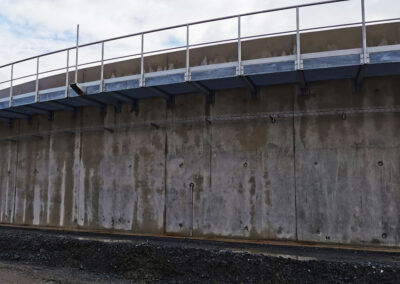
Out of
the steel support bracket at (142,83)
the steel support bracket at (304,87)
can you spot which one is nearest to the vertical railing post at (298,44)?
the steel support bracket at (304,87)

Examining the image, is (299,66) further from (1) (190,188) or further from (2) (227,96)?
(1) (190,188)

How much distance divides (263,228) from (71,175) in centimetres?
648

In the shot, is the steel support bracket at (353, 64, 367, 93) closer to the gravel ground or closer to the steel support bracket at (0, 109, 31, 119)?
the gravel ground

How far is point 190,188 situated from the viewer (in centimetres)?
1022

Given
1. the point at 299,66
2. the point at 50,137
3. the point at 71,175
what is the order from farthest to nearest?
the point at 50,137, the point at 71,175, the point at 299,66

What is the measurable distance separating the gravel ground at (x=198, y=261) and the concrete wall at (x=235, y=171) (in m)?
0.74

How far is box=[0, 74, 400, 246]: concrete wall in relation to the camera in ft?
28.0

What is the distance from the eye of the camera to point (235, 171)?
9750mm

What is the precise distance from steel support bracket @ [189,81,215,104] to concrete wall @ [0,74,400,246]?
163mm

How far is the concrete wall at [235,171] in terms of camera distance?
336 inches

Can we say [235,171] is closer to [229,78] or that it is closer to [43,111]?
[229,78]

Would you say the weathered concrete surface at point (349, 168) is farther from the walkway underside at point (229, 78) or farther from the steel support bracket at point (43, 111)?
the steel support bracket at point (43, 111)

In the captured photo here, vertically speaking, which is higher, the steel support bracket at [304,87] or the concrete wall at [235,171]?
the steel support bracket at [304,87]

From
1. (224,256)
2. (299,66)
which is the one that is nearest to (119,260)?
(224,256)
